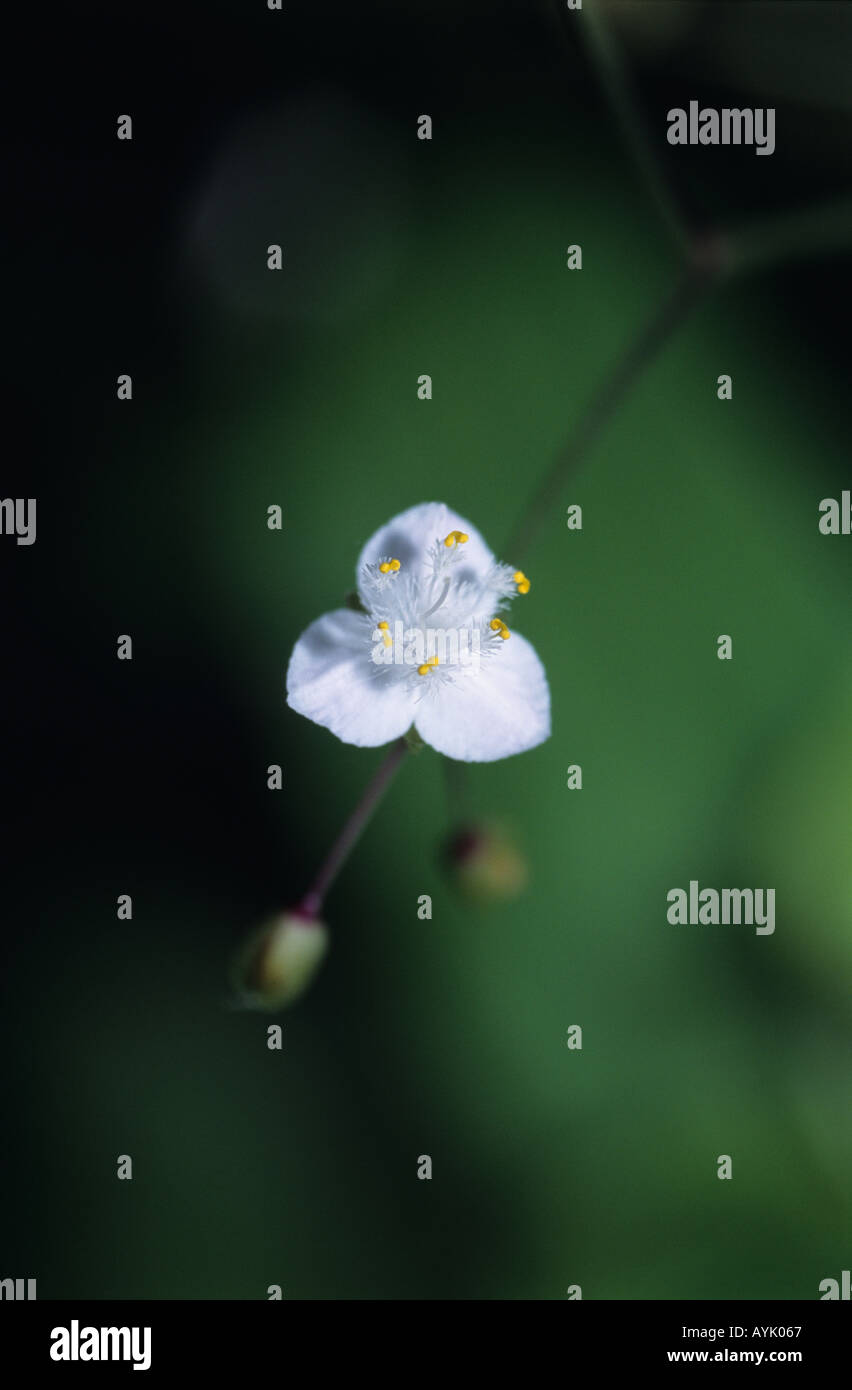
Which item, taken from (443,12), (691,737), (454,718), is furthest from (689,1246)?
(443,12)

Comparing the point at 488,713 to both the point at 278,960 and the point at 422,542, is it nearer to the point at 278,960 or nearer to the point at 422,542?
the point at 422,542

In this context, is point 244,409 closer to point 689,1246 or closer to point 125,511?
point 125,511

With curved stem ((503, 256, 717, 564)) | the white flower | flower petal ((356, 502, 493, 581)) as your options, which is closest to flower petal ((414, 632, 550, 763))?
the white flower

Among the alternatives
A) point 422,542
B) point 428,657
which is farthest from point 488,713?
point 422,542

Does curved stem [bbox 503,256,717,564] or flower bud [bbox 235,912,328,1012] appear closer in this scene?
flower bud [bbox 235,912,328,1012]

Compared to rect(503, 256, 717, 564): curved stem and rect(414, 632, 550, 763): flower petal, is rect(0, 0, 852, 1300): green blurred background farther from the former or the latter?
rect(414, 632, 550, 763): flower petal

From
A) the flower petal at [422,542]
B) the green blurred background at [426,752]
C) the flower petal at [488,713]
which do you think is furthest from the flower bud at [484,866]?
the green blurred background at [426,752]
